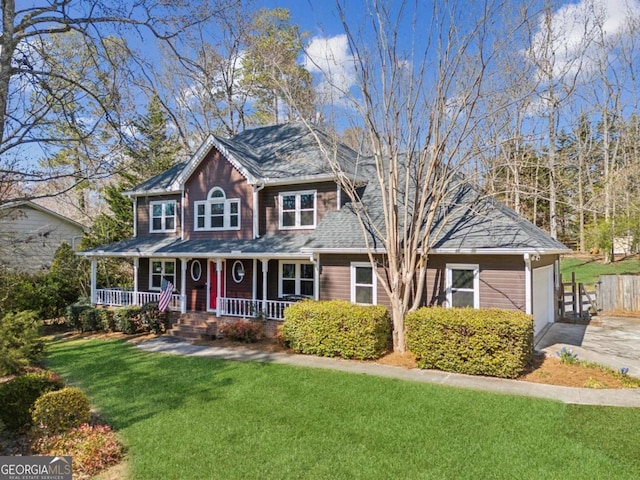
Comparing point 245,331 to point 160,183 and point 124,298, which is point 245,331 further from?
point 160,183

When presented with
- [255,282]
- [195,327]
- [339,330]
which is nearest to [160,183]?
[255,282]

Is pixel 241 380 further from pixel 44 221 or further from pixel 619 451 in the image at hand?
pixel 44 221

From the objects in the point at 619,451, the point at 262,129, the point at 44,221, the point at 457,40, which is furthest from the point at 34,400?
the point at 44,221

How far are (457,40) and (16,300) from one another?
58.6 feet

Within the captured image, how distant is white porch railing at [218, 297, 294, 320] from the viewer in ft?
47.1

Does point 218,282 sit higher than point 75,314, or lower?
higher

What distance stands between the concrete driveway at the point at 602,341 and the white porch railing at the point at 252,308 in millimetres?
8062

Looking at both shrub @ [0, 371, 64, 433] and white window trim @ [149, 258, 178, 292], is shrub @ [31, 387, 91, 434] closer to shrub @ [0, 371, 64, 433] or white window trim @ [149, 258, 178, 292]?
shrub @ [0, 371, 64, 433]

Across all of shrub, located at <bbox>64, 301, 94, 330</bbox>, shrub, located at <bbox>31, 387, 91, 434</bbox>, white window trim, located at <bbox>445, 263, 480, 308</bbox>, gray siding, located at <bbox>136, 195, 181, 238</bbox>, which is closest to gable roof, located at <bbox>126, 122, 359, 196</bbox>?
gray siding, located at <bbox>136, 195, 181, 238</bbox>

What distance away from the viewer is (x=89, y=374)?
32.6 feet

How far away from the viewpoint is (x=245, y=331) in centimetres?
1327

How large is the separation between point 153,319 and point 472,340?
11369 millimetres

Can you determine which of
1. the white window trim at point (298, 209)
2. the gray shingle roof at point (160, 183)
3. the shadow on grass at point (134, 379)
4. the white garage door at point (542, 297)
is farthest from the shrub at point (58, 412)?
the gray shingle roof at point (160, 183)

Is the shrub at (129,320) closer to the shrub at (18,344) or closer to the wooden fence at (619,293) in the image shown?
the shrub at (18,344)
